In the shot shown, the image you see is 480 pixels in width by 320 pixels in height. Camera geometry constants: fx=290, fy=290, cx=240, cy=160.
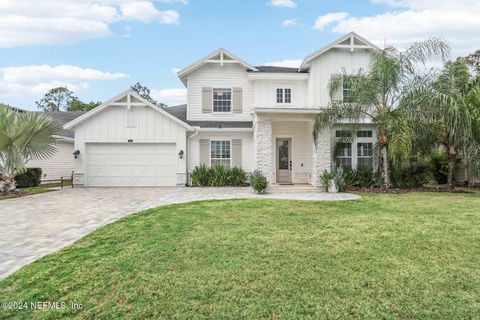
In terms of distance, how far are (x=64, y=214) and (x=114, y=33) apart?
51.3 feet

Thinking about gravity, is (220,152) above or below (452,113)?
below

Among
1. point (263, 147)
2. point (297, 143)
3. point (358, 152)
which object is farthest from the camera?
point (297, 143)

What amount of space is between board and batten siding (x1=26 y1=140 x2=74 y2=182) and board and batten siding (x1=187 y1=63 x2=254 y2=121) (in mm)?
8946

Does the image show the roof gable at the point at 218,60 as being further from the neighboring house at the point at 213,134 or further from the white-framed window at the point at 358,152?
the white-framed window at the point at 358,152

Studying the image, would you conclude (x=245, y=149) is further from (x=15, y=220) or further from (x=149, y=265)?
(x=149, y=265)

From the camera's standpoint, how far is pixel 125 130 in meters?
15.6

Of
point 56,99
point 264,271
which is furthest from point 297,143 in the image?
point 56,99

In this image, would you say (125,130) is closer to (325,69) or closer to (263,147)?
(263,147)

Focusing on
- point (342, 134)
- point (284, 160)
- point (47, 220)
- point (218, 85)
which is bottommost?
point (47, 220)

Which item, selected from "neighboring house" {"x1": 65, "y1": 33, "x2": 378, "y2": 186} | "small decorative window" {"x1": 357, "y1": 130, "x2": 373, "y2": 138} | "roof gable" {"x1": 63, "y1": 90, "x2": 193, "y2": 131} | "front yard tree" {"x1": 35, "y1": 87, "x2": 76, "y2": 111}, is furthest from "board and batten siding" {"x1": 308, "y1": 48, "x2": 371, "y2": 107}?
"front yard tree" {"x1": 35, "y1": 87, "x2": 76, "y2": 111}

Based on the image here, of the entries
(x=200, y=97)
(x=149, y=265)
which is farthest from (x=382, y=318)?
(x=200, y=97)

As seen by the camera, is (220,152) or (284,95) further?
(284,95)

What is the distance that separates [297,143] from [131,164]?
9.19 metres

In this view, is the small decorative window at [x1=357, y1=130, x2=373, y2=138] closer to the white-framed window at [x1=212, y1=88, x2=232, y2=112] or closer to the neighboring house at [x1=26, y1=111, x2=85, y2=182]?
the white-framed window at [x1=212, y1=88, x2=232, y2=112]
